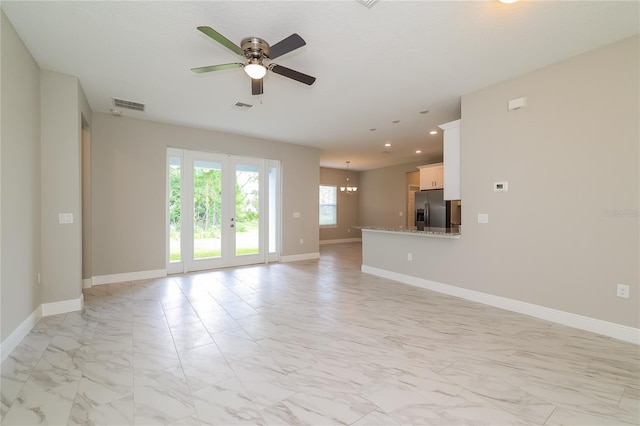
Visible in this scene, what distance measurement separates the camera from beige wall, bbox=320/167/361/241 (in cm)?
1078

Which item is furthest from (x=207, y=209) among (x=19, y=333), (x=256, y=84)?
(x=256, y=84)

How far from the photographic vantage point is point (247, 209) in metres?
6.36

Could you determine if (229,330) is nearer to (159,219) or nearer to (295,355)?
(295,355)

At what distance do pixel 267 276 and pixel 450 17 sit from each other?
15.4 ft

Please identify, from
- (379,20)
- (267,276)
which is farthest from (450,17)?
(267,276)

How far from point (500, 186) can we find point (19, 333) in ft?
18.3

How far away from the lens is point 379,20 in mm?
2441

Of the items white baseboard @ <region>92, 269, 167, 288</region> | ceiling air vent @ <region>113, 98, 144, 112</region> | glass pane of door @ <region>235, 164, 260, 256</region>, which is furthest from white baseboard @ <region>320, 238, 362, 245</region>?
ceiling air vent @ <region>113, 98, 144, 112</region>

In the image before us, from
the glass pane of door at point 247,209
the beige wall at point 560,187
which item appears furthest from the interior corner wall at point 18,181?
the beige wall at point 560,187

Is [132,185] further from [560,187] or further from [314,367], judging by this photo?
[560,187]

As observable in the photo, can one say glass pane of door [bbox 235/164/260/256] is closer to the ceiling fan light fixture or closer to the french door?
the french door

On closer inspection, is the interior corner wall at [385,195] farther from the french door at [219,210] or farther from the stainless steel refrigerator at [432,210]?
the french door at [219,210]

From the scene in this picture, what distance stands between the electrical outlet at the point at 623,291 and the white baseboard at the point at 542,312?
0.98ft

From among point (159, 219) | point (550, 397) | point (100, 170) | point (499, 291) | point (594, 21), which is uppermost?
point (594, 21)
